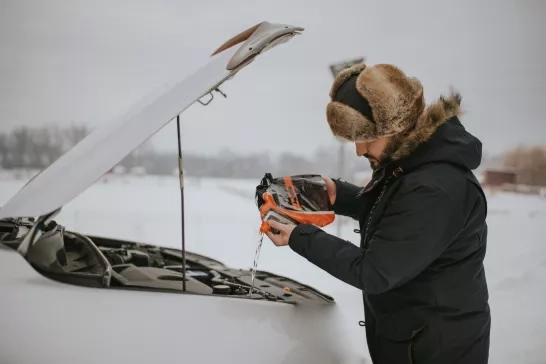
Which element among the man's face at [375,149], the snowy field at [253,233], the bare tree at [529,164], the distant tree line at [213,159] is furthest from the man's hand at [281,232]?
the bare tree at [529,164]

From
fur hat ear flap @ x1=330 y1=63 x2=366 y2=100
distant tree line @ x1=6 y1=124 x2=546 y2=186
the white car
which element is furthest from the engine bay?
distant tree line @ x1=6 y1=124 x2=546 y2=186

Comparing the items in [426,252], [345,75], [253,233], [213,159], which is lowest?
[253,233]

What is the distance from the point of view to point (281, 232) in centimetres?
116

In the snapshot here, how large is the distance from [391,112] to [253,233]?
254cm

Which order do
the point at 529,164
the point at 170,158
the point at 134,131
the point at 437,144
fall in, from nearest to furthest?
the point at 134,131, the point at 437,144, the point at 529,164, the point at 170,158

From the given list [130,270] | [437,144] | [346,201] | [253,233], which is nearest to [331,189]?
[346,201]

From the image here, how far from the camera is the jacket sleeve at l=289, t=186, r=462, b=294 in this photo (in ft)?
3.34

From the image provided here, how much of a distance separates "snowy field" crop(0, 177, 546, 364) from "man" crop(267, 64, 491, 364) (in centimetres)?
124

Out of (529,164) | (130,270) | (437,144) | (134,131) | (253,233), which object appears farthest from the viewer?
(529,164)

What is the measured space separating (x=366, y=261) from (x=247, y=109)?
330 cm

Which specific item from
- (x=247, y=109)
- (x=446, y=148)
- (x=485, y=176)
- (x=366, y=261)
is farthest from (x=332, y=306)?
(x=247, y=109)

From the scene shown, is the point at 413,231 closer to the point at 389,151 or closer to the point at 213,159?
the point at 389,151

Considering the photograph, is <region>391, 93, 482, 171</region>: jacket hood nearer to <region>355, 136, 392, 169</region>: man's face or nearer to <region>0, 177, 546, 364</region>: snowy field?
<region>355, 136, 392, 169</region>: man's face

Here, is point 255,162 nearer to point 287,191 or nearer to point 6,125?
point 6,125
